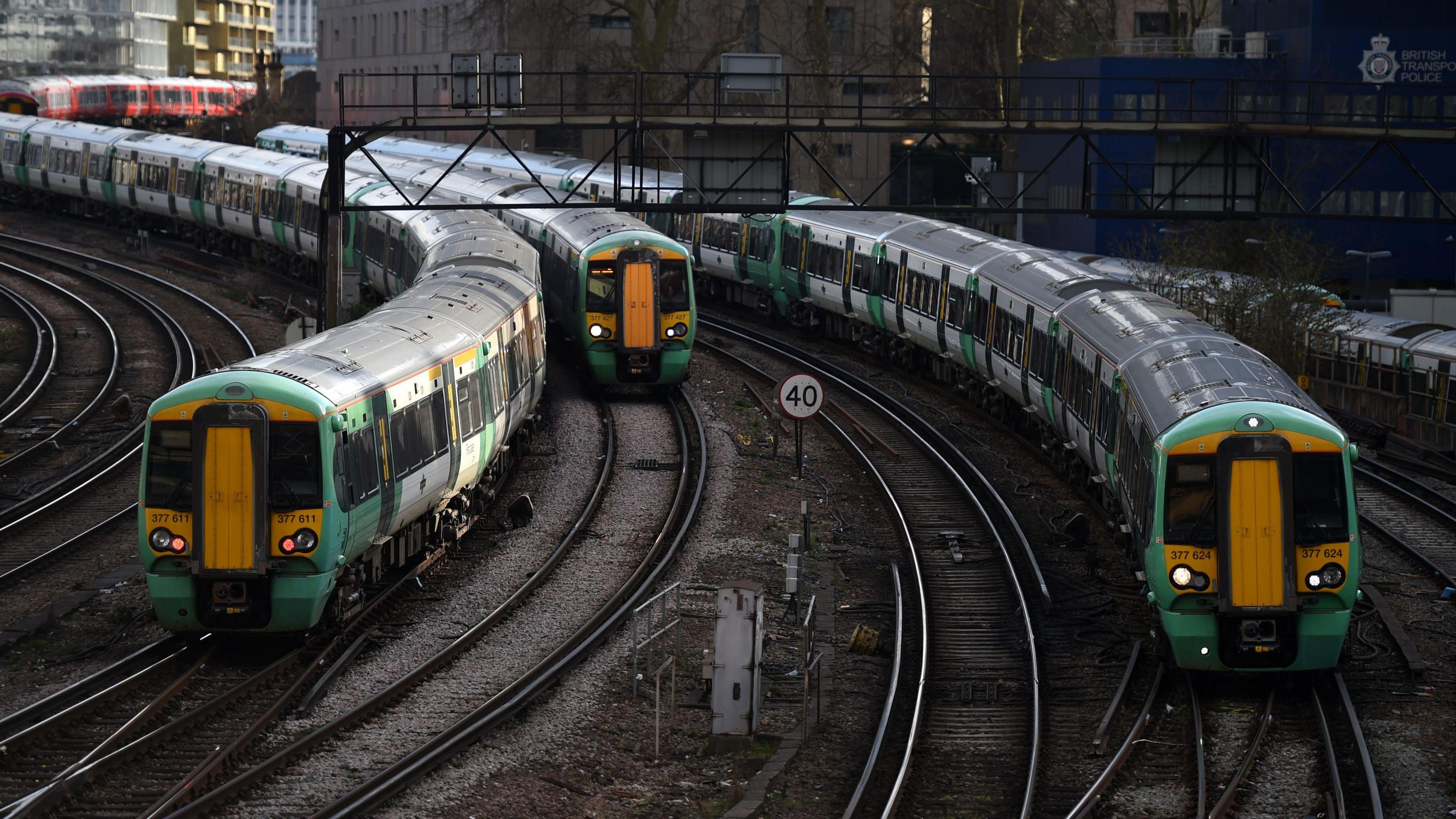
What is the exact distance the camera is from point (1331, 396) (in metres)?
40.1

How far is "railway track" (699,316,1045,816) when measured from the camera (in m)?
14.0

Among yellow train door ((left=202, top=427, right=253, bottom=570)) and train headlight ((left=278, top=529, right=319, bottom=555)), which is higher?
yellow train door ((left=202, top=427, right=253, bottom=570))

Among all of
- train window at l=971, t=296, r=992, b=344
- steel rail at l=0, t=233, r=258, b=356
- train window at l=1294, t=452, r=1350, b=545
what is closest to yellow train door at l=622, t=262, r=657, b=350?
train window at l=971, t=296, r=992, b=344

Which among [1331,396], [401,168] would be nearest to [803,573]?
[1331,396]

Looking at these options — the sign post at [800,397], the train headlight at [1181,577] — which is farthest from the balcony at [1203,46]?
the train headlight at [1181,577]

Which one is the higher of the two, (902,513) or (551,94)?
(551,94)

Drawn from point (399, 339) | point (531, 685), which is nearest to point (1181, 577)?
point (531, 685)

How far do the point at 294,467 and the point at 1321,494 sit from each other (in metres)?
9.09

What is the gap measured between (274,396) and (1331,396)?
3011 centimetres

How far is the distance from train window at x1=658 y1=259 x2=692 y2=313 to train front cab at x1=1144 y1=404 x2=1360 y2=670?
16.4m

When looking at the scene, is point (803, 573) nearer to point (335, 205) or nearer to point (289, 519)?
point (289, 519)

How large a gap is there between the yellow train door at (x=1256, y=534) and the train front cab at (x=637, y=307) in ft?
54.4

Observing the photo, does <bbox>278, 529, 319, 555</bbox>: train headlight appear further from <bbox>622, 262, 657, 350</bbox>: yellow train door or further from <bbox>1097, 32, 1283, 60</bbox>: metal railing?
<bbox>1097, 32, 1283, 60</bbox>: metal railing

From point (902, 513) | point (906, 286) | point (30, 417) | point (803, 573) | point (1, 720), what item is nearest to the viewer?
point (1, 720)
